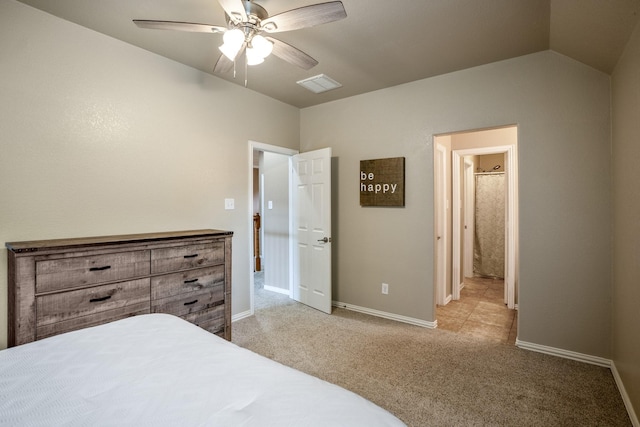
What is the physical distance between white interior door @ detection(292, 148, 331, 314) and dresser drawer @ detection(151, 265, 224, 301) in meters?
1.38

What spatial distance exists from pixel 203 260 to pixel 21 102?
167 cm

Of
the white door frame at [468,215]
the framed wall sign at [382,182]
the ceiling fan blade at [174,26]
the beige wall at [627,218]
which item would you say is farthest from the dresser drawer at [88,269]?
the white door frame at [468,215]

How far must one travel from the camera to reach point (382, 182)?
3631 mm

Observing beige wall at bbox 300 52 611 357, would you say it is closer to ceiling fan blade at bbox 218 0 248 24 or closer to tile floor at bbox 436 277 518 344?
tile floor at bbox 436 277 518 344

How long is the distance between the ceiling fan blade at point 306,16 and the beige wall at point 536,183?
2013 millimetres

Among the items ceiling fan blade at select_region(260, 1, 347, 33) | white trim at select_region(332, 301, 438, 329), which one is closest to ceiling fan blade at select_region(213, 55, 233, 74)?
ceiling fan blade at select_region(260, 1, 347, 33)

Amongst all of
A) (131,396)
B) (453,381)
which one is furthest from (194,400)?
(453,381)

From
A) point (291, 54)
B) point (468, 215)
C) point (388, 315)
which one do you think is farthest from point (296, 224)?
point (468, 215)

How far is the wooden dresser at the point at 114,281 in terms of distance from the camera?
181 cm

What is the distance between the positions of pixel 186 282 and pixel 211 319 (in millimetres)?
427

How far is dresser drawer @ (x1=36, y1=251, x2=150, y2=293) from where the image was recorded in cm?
186

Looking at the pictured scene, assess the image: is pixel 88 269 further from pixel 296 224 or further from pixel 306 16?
pixel 296 224

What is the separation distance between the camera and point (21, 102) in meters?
2.11

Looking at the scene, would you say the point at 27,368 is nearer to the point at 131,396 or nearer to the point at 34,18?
the point at 131,396
